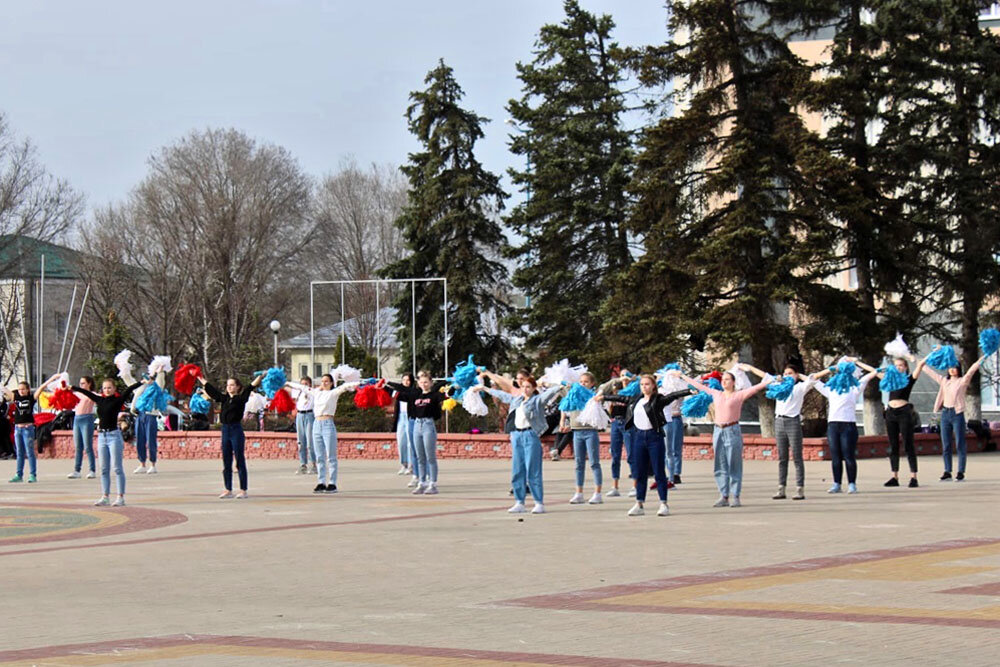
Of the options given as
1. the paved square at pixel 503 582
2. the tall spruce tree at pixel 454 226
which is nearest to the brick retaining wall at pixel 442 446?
the paved square at pixel 503 582

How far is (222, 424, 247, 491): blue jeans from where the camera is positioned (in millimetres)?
20812

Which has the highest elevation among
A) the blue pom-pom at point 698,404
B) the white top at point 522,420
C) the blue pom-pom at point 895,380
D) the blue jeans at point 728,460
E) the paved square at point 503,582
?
the blue pom-pom at point 895,380

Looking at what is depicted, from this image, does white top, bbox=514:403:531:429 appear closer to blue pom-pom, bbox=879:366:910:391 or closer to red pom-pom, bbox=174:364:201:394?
blue pom-pom, bbox=879:366:910:391

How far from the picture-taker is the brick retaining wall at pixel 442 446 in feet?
99.0

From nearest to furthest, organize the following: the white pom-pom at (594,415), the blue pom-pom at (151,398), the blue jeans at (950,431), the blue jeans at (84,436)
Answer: the white pom-pom at (594,415)
the blue jeans at (950,431)
the blue pom-pom at (151,398)
the blue jeans at (84,436)

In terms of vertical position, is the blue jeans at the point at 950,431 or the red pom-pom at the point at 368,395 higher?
the red pom-pom at the point at 368,395

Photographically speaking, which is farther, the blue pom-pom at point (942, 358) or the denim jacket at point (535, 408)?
Answer: the blue pom-pom at point (942, 358)

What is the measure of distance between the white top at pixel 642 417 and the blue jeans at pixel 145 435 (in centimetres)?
1475

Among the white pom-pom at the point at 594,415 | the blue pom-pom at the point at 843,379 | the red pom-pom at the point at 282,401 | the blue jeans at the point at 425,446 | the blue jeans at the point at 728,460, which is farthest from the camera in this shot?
the red pom-pom at the point at 282,401

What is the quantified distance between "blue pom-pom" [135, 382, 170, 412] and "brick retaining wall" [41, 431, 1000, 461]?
904cm

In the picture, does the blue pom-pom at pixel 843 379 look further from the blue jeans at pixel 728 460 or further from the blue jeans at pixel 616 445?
the blue jeans at pixel 616 445

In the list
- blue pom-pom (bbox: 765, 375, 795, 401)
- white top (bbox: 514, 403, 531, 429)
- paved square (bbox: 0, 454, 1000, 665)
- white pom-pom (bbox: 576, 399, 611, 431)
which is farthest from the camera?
blue pom-pom (bbox: 765, 375, 795, 401)

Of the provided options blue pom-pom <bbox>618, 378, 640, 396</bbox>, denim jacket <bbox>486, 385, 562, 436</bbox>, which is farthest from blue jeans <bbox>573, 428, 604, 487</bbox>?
denim jacket <bbox>486, 385, 562, 436</bbox>

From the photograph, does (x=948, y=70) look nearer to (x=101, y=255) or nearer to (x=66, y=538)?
(x=66, y=538)
